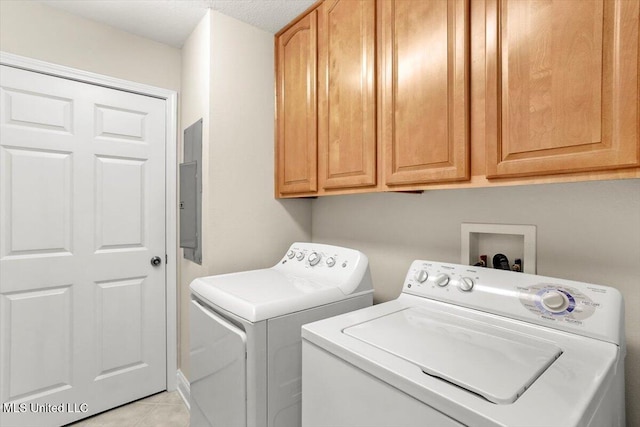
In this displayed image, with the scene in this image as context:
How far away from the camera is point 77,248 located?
1.91 metres

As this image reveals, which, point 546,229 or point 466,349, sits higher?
point 546,229

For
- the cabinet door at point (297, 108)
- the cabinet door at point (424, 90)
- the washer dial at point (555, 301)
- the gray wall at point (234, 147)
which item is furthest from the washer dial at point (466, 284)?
the gray wall at point (234, 147)

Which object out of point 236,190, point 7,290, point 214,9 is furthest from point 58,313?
point 214,9

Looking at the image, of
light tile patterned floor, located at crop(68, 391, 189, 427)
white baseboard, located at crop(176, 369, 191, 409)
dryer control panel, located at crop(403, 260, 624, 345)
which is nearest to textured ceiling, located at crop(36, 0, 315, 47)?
dryer control panel, located at crop(403, 260, 624, 345)

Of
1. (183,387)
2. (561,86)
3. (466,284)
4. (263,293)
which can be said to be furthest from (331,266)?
(183,387)

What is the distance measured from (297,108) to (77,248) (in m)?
1.58

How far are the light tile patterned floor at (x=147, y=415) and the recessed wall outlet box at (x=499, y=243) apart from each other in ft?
6.24

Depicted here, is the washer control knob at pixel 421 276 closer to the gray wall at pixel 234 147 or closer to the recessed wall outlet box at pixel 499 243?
the recessed wall outlet box at pixel 499 243

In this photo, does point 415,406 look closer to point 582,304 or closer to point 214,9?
point 582,304

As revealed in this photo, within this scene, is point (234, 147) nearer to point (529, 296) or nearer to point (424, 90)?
point (424, 90)

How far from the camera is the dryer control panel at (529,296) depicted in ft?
2.91

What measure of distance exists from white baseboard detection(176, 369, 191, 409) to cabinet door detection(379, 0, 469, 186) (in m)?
1.88

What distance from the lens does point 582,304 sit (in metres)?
0.93

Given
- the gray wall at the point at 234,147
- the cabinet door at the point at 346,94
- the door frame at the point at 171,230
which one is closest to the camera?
the cabinet door at the point at 346,94
